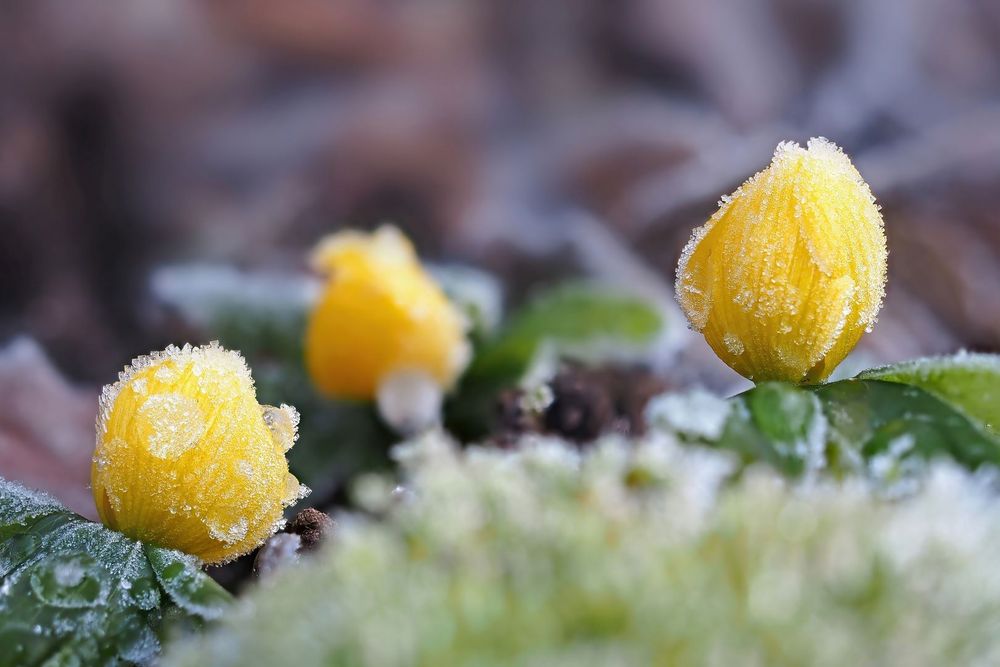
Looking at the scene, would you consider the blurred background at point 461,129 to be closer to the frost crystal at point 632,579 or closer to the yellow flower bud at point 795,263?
the yellow flower bud at point 795,263

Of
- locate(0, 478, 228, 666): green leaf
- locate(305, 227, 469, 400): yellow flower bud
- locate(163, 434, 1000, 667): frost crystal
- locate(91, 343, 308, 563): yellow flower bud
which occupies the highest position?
locate(305, 227, 469, 400): yellow flower bud

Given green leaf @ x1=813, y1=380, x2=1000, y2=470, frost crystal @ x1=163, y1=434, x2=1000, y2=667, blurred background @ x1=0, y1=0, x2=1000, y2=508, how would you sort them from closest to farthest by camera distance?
Answer: frost crystal @ x1=163, y1=434, x2=1000, y2=667, green leaf @ x1=813, y1=380, x2=1000, y2=470, blurred background @ x1=0, y1=0, x2=1000, y2=508

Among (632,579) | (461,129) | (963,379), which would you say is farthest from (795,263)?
(461,129)

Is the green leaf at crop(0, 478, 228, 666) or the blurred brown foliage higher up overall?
the blurred brown foliage

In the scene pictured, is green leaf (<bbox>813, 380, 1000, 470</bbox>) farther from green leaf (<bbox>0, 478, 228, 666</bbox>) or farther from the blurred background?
the blurred background

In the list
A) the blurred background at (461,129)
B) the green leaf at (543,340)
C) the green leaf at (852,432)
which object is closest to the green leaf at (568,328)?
the green leaf at (543,340)

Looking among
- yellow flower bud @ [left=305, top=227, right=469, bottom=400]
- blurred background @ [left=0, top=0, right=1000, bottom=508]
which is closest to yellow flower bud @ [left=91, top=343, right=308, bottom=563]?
yellow flower bud @ [left=305, top=227, right=469, bottom=400]
